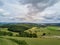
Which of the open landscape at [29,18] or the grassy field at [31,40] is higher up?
the open landscape at [29,18]

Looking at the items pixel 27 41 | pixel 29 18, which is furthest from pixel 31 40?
pixel 29 18

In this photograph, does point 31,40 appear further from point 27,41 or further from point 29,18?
point 29,18

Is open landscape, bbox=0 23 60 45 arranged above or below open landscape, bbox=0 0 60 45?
below

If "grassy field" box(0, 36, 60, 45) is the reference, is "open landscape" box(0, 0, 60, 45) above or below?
above

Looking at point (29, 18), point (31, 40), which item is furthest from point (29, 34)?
point (29, 18)

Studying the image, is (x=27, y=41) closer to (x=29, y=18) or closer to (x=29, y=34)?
(x=29, y=34)

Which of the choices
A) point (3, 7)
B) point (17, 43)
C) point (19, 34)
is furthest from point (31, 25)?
point (3, 7)

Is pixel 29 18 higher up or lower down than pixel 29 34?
higher up

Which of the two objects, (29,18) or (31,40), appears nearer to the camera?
(31,40)

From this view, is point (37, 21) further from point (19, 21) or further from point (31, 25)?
point (19, 21)

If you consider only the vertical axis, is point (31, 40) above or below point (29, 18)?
below

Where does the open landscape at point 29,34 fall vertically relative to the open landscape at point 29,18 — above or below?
below
